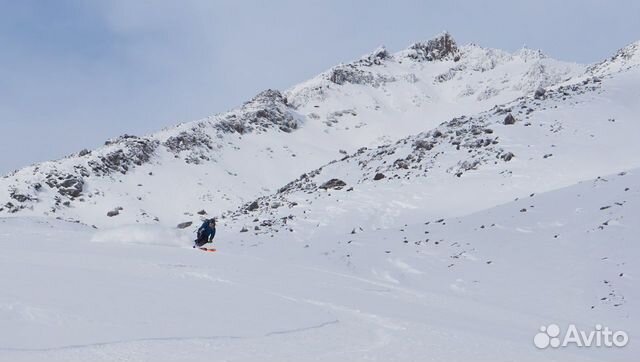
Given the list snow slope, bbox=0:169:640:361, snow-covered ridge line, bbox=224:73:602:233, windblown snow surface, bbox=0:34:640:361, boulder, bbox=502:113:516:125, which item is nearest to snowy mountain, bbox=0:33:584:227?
windblown snow surface, bbox=0:34:640:361

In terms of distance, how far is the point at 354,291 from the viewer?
39.6 feet

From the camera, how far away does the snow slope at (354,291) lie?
270 inches

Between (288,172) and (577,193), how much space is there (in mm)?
46612

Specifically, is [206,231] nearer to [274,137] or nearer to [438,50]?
[274,137]

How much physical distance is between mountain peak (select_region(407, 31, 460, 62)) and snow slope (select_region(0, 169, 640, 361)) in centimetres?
8370

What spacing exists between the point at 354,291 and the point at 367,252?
351 inches

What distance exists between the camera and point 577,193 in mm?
21672

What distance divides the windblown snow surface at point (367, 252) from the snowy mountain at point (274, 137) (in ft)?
1.50

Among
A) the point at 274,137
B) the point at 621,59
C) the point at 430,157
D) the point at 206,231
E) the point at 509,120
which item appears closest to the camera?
the point at 206,231

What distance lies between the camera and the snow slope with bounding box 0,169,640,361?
686 centimetres

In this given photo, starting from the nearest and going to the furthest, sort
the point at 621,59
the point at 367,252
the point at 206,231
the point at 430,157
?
the point at 367,252
the point at 206,231
the point at 430,157
the point at 621,59

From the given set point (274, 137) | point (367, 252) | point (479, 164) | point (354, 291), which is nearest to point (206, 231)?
point (367, 252)

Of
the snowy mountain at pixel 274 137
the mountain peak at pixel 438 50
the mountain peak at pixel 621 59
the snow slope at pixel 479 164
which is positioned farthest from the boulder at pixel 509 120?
the mountain peak at pixel 438 50

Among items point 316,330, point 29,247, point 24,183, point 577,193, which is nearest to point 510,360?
point 316,330
